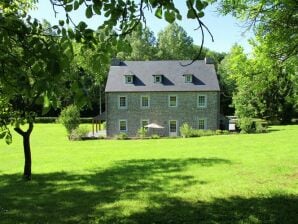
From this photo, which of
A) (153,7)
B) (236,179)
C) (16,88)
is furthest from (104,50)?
(236,179)

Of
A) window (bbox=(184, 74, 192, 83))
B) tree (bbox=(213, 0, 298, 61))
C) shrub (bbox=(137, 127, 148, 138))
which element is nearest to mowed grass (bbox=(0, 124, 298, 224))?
tree (bbox=(213, 0, 298, 61))

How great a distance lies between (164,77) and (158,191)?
34518mm

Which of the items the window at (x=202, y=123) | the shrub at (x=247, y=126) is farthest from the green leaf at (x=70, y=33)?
the window at (x=202, y=123)

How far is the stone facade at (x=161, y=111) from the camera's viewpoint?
4506cm

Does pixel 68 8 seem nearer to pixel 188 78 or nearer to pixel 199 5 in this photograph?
pixel 199 5

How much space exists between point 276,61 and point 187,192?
499cm

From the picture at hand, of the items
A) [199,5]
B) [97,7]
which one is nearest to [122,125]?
[97,7]

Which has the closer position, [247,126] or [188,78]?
[247,126]

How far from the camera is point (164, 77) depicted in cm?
4619

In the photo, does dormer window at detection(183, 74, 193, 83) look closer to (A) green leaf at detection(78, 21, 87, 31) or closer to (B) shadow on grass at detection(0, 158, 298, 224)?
(B) shadow on grass at detection(0, 158, 298, 224)

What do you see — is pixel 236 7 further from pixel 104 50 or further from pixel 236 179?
pixel 104 50

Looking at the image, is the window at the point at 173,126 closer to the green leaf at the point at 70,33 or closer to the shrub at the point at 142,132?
the shrub at the point at 142,132

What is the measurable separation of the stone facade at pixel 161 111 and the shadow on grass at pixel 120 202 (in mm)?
28311

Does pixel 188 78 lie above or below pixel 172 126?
above
